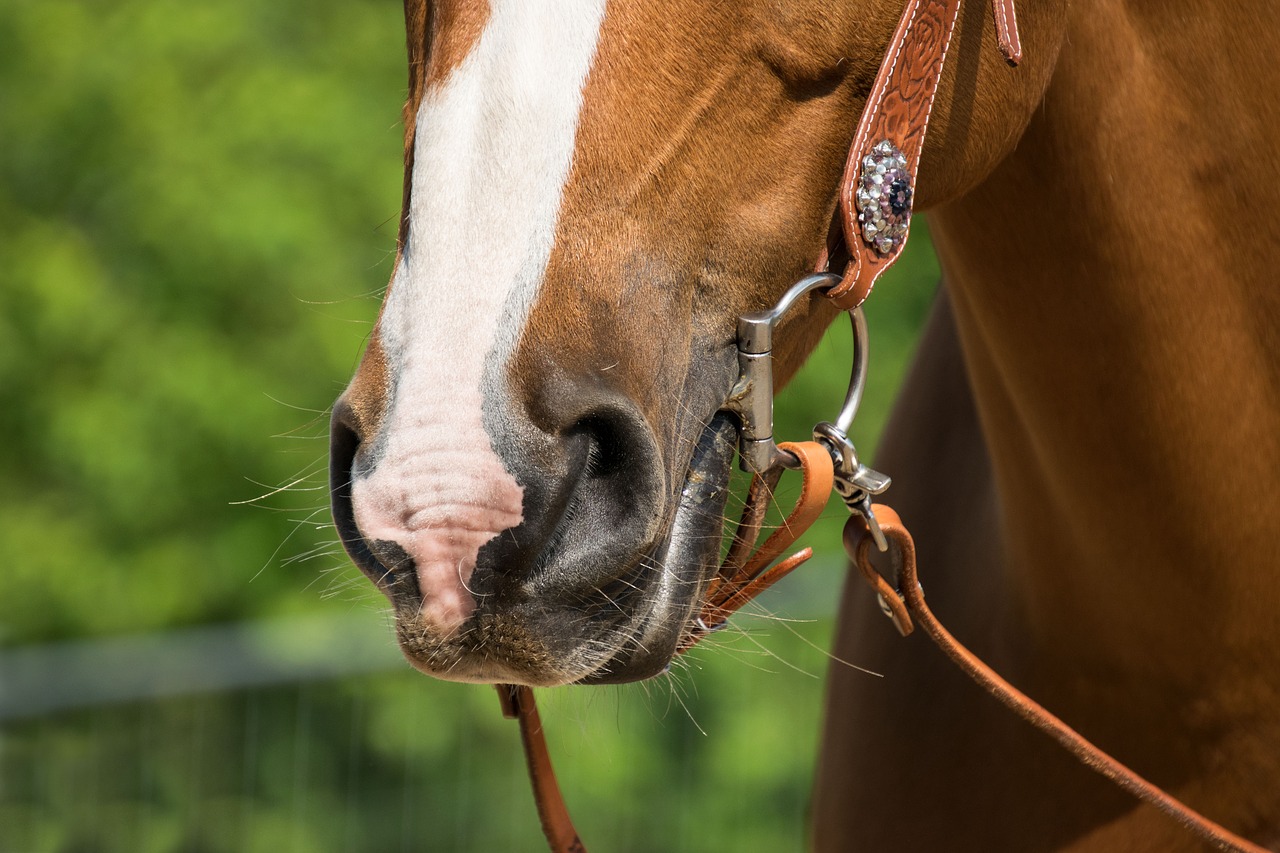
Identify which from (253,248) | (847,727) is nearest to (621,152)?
(847,727)

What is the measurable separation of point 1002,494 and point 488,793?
3.62 meters

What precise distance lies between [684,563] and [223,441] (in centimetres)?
377

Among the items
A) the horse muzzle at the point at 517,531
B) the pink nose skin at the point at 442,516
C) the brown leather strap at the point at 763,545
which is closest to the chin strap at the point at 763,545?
the brown leather strap at the point at 763,545

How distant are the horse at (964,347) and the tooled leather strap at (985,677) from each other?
0.11m

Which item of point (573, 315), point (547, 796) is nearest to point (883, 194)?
point (573, 315)

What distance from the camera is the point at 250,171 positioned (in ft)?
15.7

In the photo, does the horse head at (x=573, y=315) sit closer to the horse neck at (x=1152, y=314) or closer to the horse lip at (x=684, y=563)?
the horse lip at (x=684, y=563)

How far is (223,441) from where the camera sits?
4.66 meters

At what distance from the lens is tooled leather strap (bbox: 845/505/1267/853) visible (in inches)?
55.3

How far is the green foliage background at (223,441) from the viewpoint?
183 inches

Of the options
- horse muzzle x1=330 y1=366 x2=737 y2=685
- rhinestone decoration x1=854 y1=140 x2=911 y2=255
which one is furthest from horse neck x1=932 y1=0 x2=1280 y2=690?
horse muzzle x1=330 y1=366 x2=737 y2=685

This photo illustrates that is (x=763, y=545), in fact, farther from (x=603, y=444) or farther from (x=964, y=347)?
(x=964, y=347)

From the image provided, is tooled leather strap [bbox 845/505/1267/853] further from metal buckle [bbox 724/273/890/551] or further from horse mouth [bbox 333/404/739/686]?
horse mouth [bbox 333/404/739/686]

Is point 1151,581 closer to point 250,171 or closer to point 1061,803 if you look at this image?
point 1061,803
